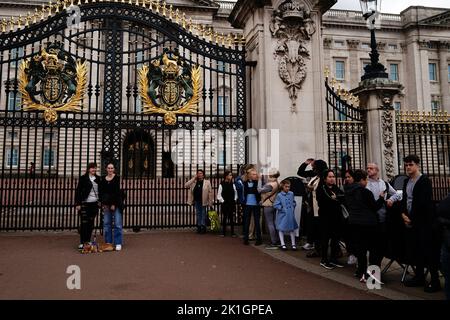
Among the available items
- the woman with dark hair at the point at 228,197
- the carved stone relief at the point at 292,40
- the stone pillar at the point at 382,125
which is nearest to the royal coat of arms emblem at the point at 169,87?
the woman with dark hair at the point at 228,197

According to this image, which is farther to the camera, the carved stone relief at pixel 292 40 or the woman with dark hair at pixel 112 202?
the carved stone relief at pixel 292 40

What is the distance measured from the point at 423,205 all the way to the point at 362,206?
0.81 m

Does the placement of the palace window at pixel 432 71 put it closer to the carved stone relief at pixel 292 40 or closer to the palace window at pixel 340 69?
the palace window at pixel 340 69

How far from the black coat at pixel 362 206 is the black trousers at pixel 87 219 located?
5.06 m

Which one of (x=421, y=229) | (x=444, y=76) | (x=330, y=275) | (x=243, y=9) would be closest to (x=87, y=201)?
(x=330, y=275)

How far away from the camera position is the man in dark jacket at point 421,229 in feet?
16.8

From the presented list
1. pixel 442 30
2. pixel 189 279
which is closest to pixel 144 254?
pixel 189 279

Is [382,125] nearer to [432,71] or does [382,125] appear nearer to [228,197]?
[228,197]

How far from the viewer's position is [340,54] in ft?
142

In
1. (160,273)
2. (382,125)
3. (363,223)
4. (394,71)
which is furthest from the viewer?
(394,71)

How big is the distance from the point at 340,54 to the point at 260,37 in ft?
122

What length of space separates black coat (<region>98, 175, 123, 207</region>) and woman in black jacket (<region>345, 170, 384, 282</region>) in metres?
4.60

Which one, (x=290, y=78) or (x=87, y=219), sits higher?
(x=290, y=78)

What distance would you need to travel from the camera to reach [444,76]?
45.3m
